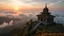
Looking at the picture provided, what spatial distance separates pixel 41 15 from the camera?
4328 cm

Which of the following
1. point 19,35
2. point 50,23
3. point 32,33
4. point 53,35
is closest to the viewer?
point 53,35

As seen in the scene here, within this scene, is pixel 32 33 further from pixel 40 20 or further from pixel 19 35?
pixel 40 20

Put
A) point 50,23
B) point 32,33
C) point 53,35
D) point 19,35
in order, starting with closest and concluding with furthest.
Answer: point 53,35 < point 32,33 < point 19,35 < point 50,23

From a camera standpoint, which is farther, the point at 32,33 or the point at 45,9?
the point at 45,9

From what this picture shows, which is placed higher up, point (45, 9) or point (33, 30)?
point (45, 9)

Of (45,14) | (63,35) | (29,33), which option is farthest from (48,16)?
(63,35)

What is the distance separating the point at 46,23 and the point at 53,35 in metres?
16.3

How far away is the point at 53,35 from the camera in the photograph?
25.2 m

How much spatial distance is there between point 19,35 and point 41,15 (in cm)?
717

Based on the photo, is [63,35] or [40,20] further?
[40,20]

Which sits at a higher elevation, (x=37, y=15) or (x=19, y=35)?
(x=37, y=15)

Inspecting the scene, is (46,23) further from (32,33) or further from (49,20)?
Result: (32,33)

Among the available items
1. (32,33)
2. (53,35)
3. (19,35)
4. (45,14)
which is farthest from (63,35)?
(45,14)

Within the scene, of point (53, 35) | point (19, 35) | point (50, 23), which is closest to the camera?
point (53, 35)
